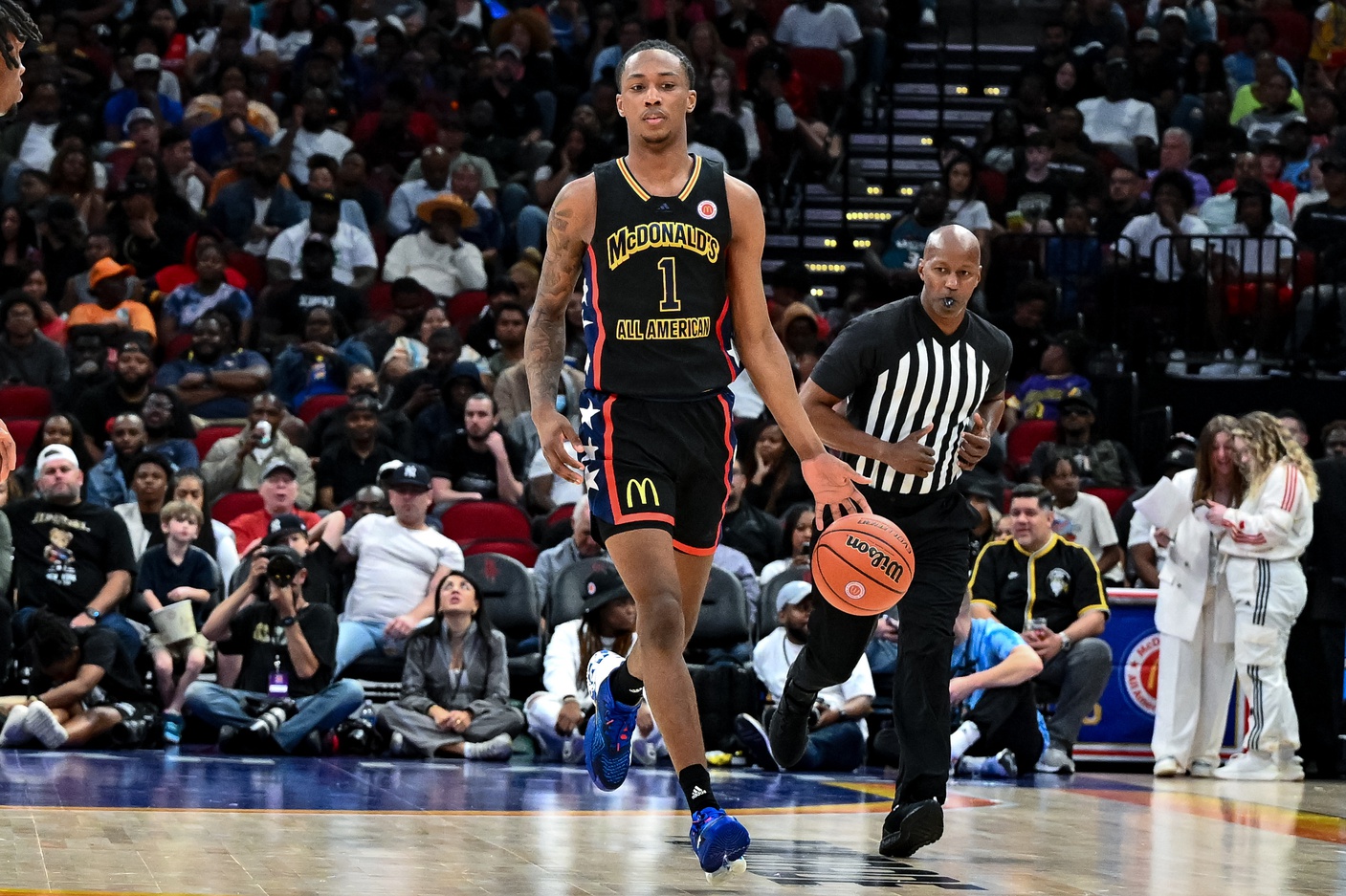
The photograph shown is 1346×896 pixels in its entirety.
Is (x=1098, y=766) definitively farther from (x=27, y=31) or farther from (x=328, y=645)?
(x=27, y=31)

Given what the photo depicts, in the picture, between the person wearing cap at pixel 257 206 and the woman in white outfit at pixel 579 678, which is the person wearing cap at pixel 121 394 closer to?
the person wearing cap at pixel 257 206

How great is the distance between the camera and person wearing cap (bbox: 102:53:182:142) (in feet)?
57.5

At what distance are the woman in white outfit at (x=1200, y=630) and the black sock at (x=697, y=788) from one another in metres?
6.61

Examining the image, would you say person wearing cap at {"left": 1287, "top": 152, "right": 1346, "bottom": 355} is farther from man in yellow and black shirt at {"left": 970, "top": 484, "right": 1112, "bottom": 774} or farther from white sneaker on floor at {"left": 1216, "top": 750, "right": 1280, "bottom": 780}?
white sneaker on floor at {"left": 1216, "top": 750, "right": 1280, "bottom": 780}

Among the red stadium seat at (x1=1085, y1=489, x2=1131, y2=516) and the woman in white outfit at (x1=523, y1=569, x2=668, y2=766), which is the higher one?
the red stadium seat at (x1=1085, y1=489, x2=1131, y2=516)

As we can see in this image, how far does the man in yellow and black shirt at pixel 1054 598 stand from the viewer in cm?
1105

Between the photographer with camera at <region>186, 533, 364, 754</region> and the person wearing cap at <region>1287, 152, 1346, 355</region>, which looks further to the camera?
the person wearing cap at <region>1287, 152, 1346, 355</region>

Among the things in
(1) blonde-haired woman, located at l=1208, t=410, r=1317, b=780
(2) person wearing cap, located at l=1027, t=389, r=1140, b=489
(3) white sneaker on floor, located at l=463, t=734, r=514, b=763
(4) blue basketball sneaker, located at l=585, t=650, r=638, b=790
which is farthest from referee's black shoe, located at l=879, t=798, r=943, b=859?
(2) person wearing cap, located at l=1027, t=389, r=1140, b=489

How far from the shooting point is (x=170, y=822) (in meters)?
6.42

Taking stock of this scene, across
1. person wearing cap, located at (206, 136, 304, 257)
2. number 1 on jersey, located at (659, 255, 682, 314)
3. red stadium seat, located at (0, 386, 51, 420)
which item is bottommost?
number 1 on jersey, located at (659, 255, 682, 314)

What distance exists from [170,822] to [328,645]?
Answer: 4362 mm

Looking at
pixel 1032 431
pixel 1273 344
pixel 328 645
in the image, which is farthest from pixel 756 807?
pixel 1273 344

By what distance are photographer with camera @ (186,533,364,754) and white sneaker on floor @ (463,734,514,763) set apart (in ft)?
2.30

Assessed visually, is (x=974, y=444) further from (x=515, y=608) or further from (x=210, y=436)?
(x=210, y=436)
